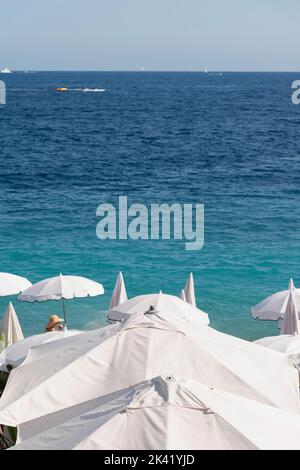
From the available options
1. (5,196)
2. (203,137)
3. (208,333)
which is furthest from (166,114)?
(208,333)

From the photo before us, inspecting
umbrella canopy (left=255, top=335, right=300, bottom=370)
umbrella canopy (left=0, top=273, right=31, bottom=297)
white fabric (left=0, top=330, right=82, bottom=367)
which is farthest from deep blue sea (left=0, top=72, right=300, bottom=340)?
white fabric (left=0, top=330, right=82, bottom=367)

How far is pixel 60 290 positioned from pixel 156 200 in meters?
21.8

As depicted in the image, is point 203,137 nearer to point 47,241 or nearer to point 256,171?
point 256,171

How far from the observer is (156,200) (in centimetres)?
3778

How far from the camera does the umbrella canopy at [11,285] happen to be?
16.4m

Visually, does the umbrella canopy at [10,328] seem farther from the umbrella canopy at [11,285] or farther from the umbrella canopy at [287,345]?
the umbrella canopy at [287,345]

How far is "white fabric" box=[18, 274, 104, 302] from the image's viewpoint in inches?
639

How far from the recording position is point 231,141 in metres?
68.3

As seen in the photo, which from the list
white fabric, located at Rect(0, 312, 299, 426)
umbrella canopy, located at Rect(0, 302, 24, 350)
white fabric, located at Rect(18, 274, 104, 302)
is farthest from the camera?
white fabric, located at Rect(18, 274, 104, 302)

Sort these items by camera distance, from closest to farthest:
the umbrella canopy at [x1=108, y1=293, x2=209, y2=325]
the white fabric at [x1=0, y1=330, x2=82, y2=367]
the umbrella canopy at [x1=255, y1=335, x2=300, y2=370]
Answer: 1. the white fabric at [x1=0, y1=330, x2=82, y2=367]
2. the umbrella canopy at [x1=255, y1=335, x2=300, y2=370]
3. the umbrella canopy at [x1=108, y1=293, x2=209, y2=325]

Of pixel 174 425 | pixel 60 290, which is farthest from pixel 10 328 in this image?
pixel 174 425

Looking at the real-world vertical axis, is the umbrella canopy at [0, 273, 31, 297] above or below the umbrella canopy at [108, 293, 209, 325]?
below

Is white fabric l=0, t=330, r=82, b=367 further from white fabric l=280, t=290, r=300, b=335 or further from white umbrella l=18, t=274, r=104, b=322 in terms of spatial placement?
white fabric l=280, t=290, r=300, b=335

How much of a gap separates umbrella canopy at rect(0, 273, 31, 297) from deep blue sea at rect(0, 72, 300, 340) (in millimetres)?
3221
